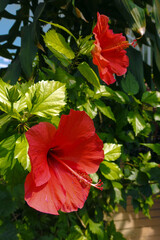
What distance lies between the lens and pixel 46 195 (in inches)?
16.8

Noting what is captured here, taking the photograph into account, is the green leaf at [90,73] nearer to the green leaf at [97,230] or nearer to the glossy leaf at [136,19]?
the glossy leaf at [136,19]

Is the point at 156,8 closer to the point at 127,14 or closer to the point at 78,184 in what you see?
the point at 127,14

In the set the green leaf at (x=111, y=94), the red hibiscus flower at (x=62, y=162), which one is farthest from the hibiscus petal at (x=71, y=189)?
the green leaf at (x=111, y=94)

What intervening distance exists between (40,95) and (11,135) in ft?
0.40

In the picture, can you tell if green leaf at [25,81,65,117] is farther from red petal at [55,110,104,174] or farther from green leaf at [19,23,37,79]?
green leaf at [19,23,37,79]

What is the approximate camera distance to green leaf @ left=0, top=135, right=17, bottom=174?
1.49 ft

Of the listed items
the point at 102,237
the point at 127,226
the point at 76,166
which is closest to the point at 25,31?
the point at 76,166

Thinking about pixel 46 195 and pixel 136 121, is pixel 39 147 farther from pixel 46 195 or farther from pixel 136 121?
pixel 136 121

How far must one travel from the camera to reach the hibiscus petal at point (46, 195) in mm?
411

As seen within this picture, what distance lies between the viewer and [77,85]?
0.70 meters

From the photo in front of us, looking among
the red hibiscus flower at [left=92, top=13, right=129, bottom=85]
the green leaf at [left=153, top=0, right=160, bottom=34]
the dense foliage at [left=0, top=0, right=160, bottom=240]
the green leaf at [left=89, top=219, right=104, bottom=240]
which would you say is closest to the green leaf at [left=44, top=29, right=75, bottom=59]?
the dense foliage at [left=0, top=0, right=160, bottom=240]

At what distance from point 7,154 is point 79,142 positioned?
0.50ft

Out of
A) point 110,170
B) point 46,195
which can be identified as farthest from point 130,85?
point 46,195

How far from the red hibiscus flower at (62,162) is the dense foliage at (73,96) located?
0.04 m
